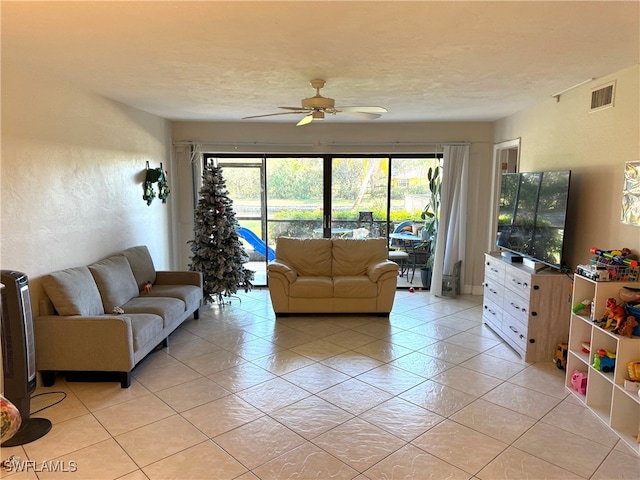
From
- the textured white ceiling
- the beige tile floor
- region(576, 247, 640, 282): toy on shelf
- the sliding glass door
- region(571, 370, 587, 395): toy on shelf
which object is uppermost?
the textured white ceiling

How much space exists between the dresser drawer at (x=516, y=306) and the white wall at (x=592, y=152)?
0.58 metres

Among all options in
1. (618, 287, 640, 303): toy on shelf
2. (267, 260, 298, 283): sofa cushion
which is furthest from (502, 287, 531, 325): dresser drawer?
(267, 260, 298, 283): sofa cushion

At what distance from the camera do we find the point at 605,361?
3.00m

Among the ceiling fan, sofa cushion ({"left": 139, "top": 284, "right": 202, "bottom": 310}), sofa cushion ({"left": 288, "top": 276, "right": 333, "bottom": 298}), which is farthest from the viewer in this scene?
sofa cushion ({"left": 288, "top": 276, "right": 333, "bottom": 298})

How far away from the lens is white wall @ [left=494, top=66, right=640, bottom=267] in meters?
3.22

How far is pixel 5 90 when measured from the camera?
10.1 ft

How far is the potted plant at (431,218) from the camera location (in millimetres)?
6492

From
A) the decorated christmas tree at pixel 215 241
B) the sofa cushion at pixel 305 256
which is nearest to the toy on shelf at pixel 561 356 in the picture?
the sofa cushion at pixel 305 256

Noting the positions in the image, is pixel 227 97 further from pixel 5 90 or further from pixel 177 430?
pixel 177 430

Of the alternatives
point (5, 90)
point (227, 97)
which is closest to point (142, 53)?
point (5, 90)

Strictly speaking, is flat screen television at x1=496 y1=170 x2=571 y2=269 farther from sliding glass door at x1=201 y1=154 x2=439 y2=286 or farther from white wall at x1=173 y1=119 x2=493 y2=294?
sliding glass door at x1=201 y1=154 x2=439 y2=286

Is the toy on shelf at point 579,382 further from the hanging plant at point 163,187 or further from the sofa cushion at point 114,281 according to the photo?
the hanging plant at point 163,187

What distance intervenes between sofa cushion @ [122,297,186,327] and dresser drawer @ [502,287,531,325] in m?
3.35

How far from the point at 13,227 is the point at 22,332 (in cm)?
84
